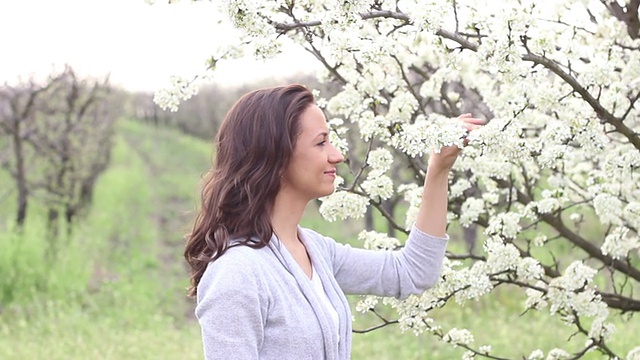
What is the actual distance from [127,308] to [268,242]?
26.2 feet

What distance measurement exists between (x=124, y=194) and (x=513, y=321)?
12.6m

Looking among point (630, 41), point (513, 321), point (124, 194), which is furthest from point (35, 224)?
point (630, 41)

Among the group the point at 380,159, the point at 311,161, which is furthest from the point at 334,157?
the point at 380,159

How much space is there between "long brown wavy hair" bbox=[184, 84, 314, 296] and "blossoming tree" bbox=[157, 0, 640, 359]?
0.34 meters

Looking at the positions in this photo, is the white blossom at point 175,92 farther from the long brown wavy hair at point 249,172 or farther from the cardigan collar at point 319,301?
the cardigan collar at point 319,301

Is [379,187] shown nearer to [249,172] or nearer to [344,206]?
[344,206]

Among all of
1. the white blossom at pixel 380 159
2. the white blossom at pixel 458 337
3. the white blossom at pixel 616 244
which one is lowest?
the white blossom at pixel 458 337

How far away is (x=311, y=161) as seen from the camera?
204 cm

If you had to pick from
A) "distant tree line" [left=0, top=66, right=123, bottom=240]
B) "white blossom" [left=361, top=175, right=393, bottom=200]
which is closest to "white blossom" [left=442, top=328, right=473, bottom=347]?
"white blossom" [left=361, top=175, right=393, bottom=200]

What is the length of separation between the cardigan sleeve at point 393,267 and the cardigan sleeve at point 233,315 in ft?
1.86

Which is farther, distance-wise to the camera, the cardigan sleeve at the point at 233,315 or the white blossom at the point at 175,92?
the white blossom at the point at 175,92

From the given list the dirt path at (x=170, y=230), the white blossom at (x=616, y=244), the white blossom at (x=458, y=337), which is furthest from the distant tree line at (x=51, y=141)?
the white blossom at (x=616, y=244)

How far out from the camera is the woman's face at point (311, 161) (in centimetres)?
204

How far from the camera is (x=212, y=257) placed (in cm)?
196
